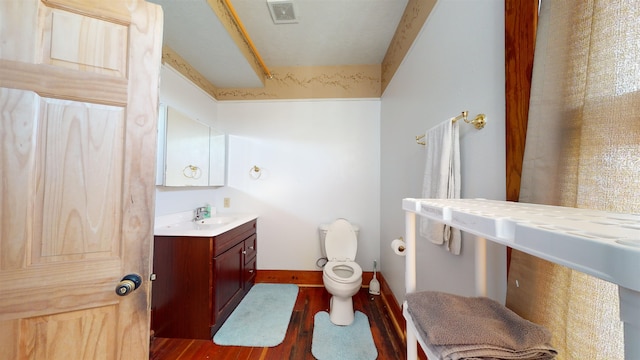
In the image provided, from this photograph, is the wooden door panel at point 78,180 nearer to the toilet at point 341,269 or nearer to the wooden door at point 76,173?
the wooden door at point 76,173

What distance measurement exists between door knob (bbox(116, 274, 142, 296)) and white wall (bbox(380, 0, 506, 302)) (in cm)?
132

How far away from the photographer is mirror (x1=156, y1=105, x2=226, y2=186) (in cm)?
168

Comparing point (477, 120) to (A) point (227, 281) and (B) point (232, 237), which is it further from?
(A) point (227, 281)

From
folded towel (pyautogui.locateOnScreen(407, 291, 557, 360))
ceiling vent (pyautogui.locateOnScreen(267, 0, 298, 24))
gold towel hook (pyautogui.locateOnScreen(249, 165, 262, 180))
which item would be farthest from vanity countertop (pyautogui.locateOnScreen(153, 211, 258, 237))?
ceiling vent (pyautogui.locateOnScreen(267, 0, 298, 24))

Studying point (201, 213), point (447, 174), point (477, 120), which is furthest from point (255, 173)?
point (477, 120)

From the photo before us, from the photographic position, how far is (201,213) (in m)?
2.07

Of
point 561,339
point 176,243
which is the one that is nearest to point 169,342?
point 176,243

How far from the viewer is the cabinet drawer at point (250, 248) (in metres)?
2.12

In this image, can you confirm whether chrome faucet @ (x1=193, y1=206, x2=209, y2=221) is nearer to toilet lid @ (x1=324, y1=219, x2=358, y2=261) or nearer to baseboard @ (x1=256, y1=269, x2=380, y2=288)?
baseboard @ (x1=256, y1=269, x2=380, y2=288)

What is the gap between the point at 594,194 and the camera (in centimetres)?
46

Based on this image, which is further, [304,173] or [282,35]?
[304,173]

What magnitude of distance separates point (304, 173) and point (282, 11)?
4.92ft

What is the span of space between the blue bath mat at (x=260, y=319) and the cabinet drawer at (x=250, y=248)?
1.14 feet

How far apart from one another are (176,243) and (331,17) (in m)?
2.17
